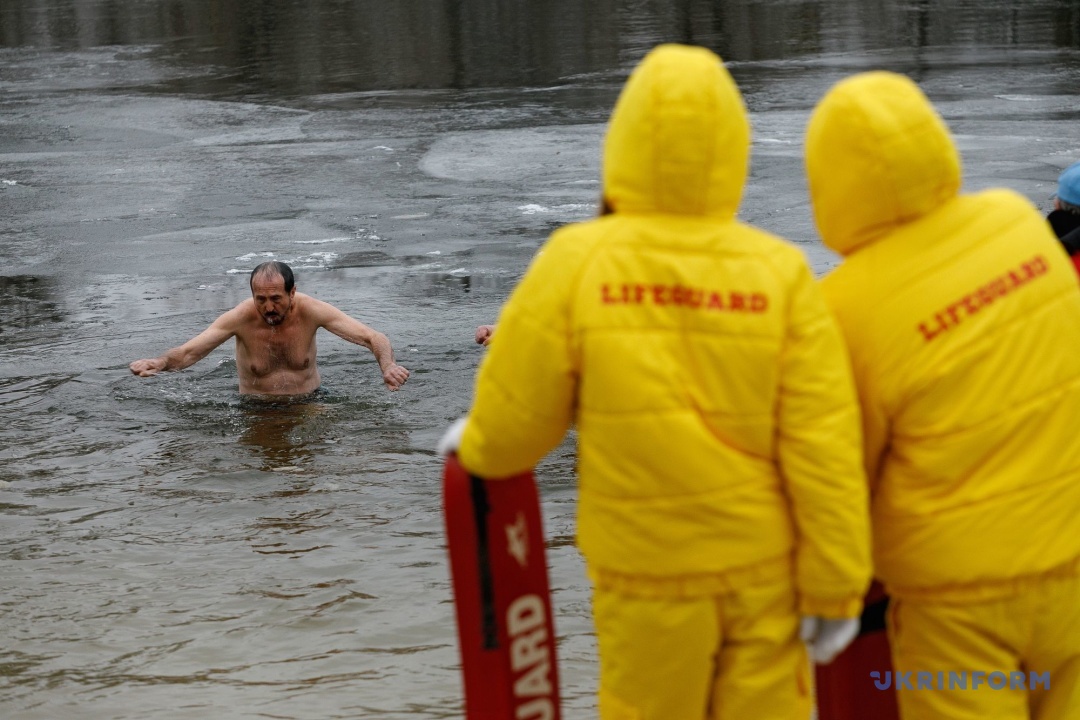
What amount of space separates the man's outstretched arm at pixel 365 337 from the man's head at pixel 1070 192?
363 cm

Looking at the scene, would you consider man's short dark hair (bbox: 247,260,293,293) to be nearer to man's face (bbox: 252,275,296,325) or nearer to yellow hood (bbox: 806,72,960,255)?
man's face (bbox: 252,275,296,325)

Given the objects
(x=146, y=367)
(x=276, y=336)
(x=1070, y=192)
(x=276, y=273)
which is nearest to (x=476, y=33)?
(x=276, y=336)

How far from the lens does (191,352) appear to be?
26.8ft

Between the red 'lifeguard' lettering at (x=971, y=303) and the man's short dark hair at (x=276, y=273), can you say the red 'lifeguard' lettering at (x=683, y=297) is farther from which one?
the man's short dark hair at (x=276, y=273)

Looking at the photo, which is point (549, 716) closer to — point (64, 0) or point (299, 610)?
point (299, 610)

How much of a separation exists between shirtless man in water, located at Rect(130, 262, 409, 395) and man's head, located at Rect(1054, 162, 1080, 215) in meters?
3.99

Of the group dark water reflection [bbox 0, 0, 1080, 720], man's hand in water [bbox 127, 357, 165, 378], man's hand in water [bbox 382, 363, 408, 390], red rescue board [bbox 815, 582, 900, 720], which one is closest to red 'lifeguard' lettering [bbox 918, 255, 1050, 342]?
red rescue board [bbox 815, 582, 900, 720]

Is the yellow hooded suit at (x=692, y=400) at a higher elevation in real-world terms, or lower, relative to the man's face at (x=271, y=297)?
higher

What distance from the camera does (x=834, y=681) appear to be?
144 inches

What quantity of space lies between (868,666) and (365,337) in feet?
16.3

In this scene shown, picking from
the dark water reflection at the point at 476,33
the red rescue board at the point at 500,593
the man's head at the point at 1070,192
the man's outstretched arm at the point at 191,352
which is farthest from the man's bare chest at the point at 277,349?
the dark water reflection at the point at 476,33

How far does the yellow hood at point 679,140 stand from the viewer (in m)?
2.97

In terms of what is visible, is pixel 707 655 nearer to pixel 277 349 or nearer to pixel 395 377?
pixel 395 377

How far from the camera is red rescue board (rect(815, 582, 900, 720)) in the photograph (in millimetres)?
3613
